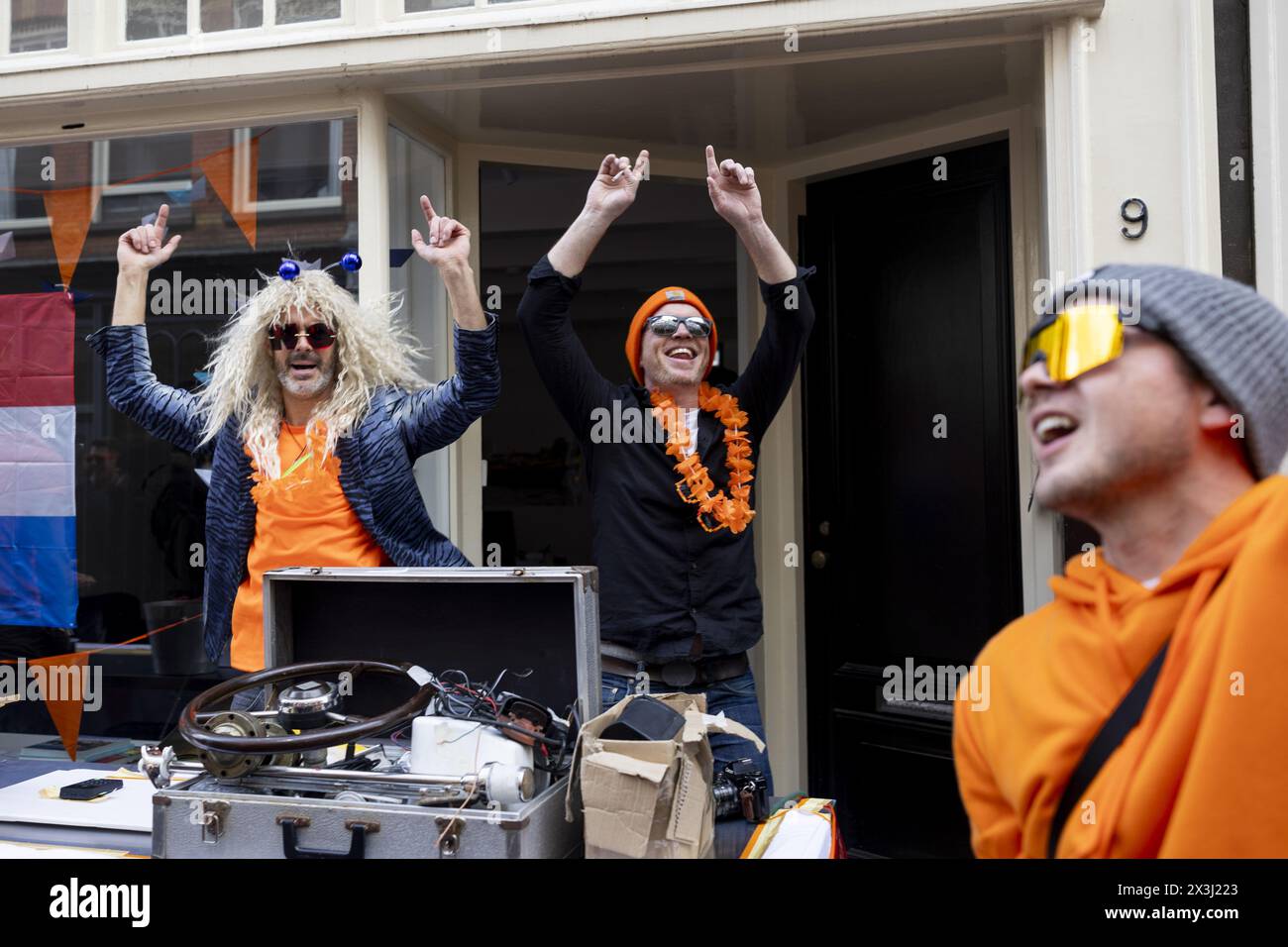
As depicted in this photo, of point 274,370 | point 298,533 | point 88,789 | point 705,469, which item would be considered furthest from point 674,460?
point 88,789

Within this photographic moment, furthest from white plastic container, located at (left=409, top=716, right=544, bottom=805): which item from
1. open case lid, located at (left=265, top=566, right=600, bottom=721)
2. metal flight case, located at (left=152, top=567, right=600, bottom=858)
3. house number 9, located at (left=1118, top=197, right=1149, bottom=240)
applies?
house number 9, located at (left=1118, top=197, right=1149, bottom=240)

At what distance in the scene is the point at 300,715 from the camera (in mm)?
2055

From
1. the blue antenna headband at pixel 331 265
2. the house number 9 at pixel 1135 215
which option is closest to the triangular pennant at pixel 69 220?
the blue antenna headband at pixel 331 265

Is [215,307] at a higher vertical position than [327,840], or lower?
higher

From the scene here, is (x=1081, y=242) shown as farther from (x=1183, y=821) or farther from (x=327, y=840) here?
(x=327, y=840)

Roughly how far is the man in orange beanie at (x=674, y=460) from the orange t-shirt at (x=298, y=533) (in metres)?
0.70

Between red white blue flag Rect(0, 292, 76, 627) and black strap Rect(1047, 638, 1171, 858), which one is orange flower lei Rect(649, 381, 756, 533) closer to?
black strap Rect(1047, 638, 1171, 858)

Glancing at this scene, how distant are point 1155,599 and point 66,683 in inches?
162

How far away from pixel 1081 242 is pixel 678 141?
6.46 feet

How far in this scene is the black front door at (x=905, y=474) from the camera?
3887 millimetres

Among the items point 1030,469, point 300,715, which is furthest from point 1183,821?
point 1030,469

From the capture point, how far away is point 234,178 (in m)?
3.68

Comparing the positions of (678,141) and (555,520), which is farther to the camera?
(555,520)

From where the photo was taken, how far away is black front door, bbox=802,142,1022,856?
389 cm
